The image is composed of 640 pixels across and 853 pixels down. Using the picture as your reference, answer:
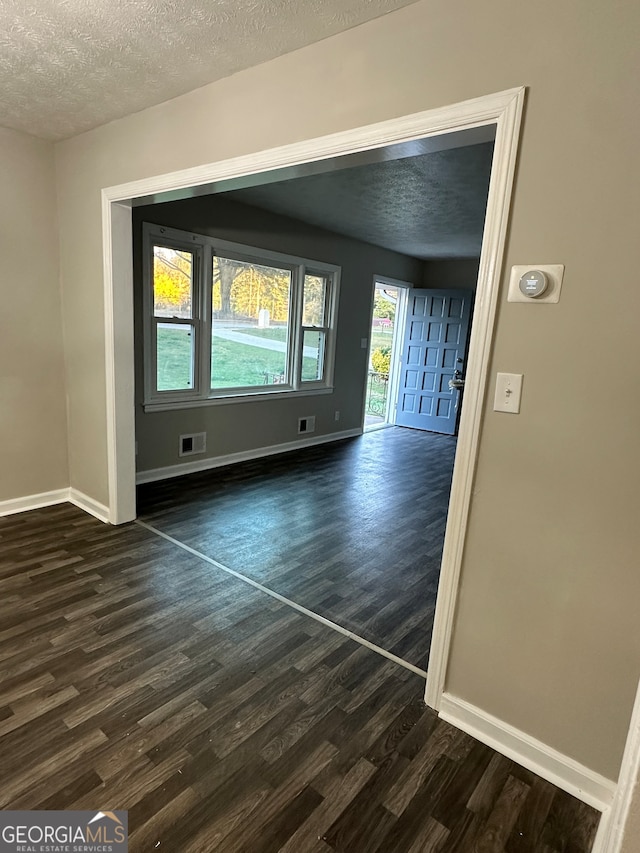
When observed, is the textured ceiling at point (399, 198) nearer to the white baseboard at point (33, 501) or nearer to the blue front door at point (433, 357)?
the blue front door at point (433, 357)

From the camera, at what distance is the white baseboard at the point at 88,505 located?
3.38 m

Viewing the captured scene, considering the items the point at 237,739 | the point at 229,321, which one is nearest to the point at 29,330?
the point at 229,321

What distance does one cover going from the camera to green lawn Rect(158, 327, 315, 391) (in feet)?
14.0

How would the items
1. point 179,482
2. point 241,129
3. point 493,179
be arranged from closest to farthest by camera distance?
point 493,179, point 241,129, point 179,482

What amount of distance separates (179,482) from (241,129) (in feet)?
9.79

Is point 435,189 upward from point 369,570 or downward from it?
upward

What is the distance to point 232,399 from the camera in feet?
15.9

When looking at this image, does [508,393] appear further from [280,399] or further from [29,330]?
[280,399]

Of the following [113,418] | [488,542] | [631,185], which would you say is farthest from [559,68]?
[113,418]

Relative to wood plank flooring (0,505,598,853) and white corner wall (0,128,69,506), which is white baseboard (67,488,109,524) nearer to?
white corner wall (0,128,69,506)

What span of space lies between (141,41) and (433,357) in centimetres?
591

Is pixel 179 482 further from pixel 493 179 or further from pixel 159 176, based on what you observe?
pixel 493 179

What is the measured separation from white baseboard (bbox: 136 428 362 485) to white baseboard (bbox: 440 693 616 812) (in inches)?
126

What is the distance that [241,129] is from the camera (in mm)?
2105
